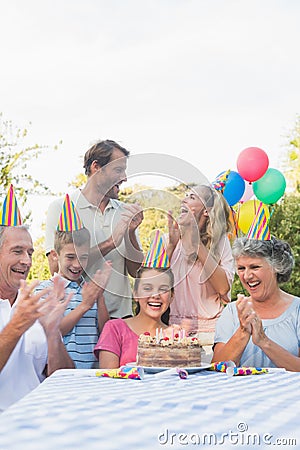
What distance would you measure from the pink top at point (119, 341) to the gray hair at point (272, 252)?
53 centimetres

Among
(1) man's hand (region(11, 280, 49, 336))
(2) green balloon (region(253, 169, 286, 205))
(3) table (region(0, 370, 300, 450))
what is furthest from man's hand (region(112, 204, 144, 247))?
(2) green balloon (region(253, 169, 286, 205))

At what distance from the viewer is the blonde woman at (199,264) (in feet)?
9.94

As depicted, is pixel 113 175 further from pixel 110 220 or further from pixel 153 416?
pixel 153 416

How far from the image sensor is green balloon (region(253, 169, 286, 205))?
16.6 ft

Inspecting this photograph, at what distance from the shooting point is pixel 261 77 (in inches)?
492

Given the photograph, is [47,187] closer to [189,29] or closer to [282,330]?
[189,29]

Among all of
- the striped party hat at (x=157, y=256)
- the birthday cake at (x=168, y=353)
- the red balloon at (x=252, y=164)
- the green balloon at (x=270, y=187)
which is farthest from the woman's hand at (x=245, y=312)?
→ the green balloon at (x=270, y=187)

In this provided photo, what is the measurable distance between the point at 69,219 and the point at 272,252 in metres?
0.87

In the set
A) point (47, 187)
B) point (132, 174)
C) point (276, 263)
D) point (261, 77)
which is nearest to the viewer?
point (276, 263)

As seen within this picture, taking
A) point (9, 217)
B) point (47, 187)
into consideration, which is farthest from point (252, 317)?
point (47, 187)

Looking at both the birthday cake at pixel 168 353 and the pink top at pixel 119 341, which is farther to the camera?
the pink top at pixel 119 341

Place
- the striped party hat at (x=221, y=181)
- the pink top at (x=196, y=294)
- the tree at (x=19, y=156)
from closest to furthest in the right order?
the pink top at (x=196, y=294), the striped party hat at (x=221, y=181), the tree at (x=19, y=156)

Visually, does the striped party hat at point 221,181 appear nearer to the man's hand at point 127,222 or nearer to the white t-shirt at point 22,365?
the man's hand at point 127,222

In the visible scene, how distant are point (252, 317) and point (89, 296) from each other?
0.78m
